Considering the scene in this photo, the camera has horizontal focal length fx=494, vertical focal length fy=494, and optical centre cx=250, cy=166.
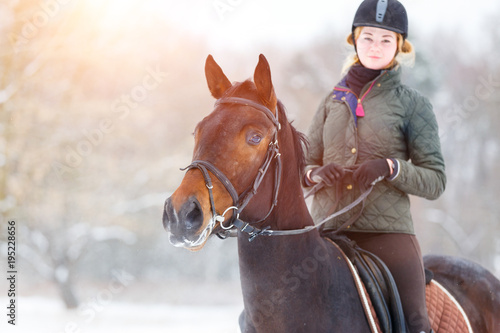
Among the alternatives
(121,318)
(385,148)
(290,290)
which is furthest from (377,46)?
(121,318)

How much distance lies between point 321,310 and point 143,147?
8.63 metres

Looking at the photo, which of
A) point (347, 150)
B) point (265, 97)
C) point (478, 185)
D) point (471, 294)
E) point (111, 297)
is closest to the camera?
point (265, 97)

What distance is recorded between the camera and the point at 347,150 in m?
2.40

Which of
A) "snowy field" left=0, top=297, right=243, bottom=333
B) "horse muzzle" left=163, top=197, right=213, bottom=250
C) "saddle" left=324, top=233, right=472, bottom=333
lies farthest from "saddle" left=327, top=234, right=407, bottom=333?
"snowy field" left=0, top=297, right=243, bottom=333

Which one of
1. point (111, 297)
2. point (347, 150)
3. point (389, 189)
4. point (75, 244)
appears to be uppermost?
point (347, 150)

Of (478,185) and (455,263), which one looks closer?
(455,263)

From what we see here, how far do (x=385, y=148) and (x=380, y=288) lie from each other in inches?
26.2

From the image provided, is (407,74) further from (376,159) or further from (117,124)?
(376,159)

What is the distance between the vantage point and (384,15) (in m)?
2.39

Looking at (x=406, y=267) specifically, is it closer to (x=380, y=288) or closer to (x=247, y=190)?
(x=380, y=288)

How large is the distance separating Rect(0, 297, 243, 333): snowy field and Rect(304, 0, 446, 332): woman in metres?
5.60

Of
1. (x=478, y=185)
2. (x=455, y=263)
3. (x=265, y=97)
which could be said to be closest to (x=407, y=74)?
(x=478, y=185)

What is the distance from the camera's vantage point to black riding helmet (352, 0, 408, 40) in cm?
239

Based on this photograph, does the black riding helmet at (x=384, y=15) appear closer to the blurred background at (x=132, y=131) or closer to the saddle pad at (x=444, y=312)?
the saddle pad at (x=444, y=312)
